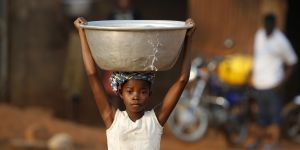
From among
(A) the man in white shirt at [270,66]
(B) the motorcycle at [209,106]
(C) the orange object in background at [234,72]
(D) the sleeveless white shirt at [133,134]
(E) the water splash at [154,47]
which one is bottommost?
(B) the motorcycle at [209,106]

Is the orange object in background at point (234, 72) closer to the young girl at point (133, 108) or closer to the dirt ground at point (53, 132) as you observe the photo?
the dirt ground at point (53, 132)

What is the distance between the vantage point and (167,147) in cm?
901

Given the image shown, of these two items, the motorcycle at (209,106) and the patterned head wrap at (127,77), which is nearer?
the patterned head wrap at (127,77)

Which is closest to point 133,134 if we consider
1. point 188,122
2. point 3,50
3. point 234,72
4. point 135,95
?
point 135,95

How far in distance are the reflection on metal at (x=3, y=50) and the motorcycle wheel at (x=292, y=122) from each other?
3.70 metres

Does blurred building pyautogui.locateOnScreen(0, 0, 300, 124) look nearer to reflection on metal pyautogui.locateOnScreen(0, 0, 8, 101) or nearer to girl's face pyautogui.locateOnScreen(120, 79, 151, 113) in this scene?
reflection on metal pyautogui.locateOnScreen(0, 0, 8, 101)

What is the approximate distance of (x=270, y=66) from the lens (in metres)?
8.11

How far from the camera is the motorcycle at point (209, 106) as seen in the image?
891 cm

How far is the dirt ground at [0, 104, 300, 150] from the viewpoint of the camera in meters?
8.74

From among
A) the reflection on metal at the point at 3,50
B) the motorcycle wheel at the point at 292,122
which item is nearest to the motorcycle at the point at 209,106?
the motorcycle wheel at the point at 292,122

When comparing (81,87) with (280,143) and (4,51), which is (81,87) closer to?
(4,51)

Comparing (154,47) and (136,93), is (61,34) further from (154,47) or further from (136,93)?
(154,47)

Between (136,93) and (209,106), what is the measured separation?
534cm

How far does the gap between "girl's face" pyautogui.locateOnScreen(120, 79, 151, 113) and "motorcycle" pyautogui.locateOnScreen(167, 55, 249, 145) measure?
510 cm
